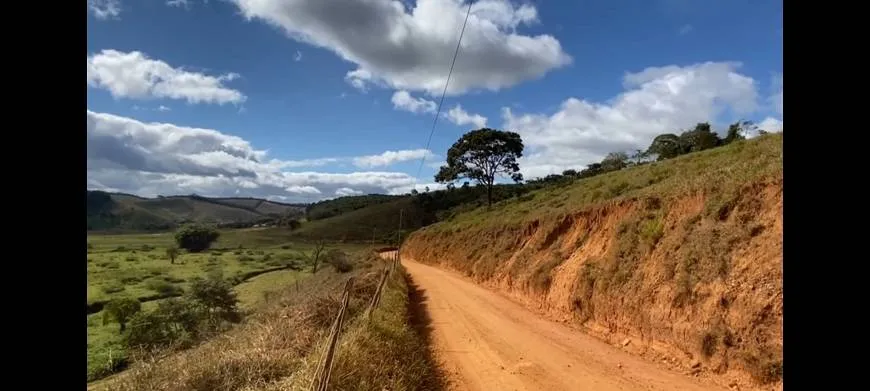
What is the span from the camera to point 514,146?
185 feet

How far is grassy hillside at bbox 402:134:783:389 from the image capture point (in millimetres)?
9570

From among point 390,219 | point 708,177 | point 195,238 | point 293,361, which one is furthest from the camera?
point 195,238

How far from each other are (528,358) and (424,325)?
4.72 metres

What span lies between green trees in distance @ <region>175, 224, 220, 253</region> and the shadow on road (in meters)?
94.3

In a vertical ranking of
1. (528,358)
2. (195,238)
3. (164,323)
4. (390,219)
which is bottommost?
(164,323)

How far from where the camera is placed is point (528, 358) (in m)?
11.3

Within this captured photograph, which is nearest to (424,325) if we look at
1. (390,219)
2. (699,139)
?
(699,139)

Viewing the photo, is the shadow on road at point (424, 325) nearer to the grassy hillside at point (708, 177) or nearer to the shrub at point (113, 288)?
the grassy hillside at point (708, 177)

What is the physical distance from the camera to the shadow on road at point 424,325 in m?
9.81

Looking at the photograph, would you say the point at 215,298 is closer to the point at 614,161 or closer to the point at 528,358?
the point at 528,358
